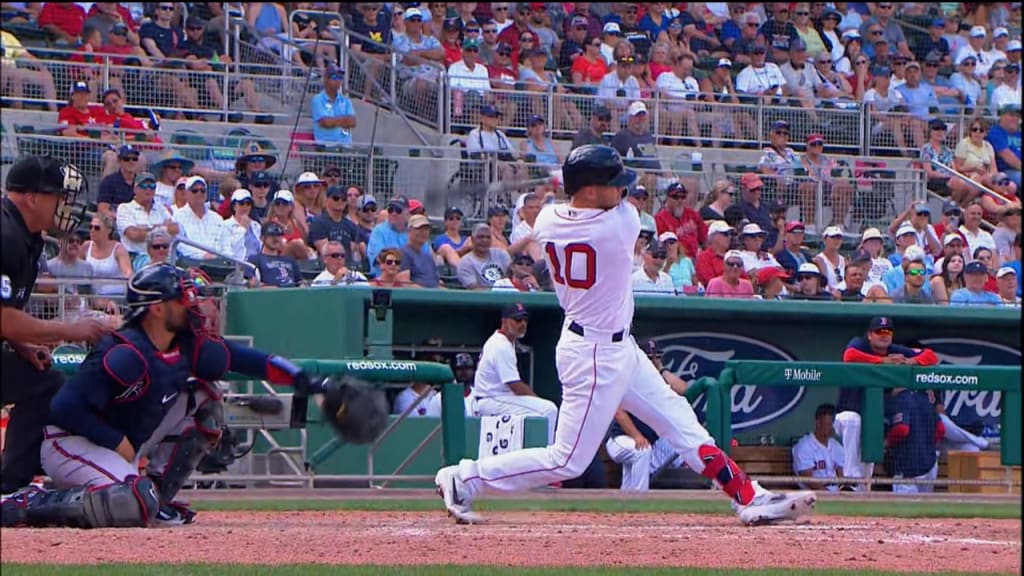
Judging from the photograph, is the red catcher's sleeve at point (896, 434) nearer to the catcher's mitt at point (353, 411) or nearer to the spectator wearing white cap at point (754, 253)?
the spectator wearing white cap at point (754, 253)

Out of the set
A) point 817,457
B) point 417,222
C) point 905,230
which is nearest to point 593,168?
point 417,222

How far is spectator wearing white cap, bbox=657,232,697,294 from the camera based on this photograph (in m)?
13.4

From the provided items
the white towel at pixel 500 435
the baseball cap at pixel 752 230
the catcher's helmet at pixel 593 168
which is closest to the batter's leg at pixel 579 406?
the catcher's helmet at pixel 593 168

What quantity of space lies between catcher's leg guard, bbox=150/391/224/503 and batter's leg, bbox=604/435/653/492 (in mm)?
4653

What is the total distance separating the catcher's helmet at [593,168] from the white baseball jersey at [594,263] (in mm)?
132

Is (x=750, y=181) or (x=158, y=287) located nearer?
(x=158, y=287)

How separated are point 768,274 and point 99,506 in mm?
7851

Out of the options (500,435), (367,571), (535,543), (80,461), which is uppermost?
(80,461)

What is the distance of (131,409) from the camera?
23.9 feet

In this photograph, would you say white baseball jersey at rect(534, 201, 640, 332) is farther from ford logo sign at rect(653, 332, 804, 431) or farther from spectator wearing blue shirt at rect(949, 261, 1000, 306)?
spectator wearing blue shirt at rect(949, 261, 1000, 306)

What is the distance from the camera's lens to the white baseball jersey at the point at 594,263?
723cm

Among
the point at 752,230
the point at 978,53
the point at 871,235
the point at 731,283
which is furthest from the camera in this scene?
the point at 978,53

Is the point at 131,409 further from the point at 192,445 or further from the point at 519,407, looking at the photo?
the point at 519,407

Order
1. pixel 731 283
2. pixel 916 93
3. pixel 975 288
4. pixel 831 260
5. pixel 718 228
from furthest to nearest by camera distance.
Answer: pixel 916 93
pixel 831 260
pixel 975 288
pixel 718 228
pixel 731 283
